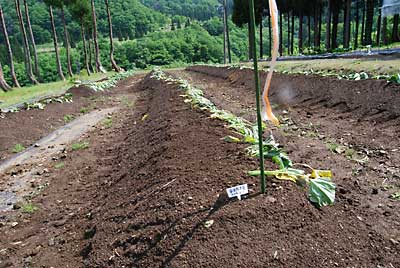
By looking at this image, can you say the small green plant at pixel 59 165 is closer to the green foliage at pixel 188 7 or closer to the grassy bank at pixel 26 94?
the grassy bank at pixel 26 94

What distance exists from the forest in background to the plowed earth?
23.3 metres

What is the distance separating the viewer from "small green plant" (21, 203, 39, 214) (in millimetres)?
4500

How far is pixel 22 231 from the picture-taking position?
3979 mm

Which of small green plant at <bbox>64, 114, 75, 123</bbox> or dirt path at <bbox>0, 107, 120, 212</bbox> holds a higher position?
small green plant at <bbox>64, 114, 75, 123</bbox>

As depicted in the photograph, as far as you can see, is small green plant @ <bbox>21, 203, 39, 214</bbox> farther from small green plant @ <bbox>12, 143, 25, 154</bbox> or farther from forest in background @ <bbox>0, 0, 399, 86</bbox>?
forest in background @ <bbox>0, 0, 399, 86</bbox>

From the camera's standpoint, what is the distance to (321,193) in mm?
2795

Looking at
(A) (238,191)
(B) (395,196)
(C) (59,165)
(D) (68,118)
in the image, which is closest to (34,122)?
(D) (68,118)

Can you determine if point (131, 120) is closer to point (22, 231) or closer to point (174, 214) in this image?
point (22, 231)

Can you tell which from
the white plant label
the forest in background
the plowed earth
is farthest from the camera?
the forest in background

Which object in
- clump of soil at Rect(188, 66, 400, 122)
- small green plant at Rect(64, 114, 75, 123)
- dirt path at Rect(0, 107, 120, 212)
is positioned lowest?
dirt path at Rect(0, 107, 120, 212)

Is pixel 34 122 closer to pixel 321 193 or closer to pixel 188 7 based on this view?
pixel 321 193

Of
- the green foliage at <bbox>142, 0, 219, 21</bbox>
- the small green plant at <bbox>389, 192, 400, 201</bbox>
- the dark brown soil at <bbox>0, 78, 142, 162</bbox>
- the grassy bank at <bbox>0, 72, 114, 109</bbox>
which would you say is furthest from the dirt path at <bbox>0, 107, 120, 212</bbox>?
the green foliage at <bbox>142, 0, 219, 21</bbox>

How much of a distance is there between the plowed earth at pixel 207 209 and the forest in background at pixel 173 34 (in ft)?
76.3

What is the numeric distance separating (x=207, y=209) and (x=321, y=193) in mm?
986
